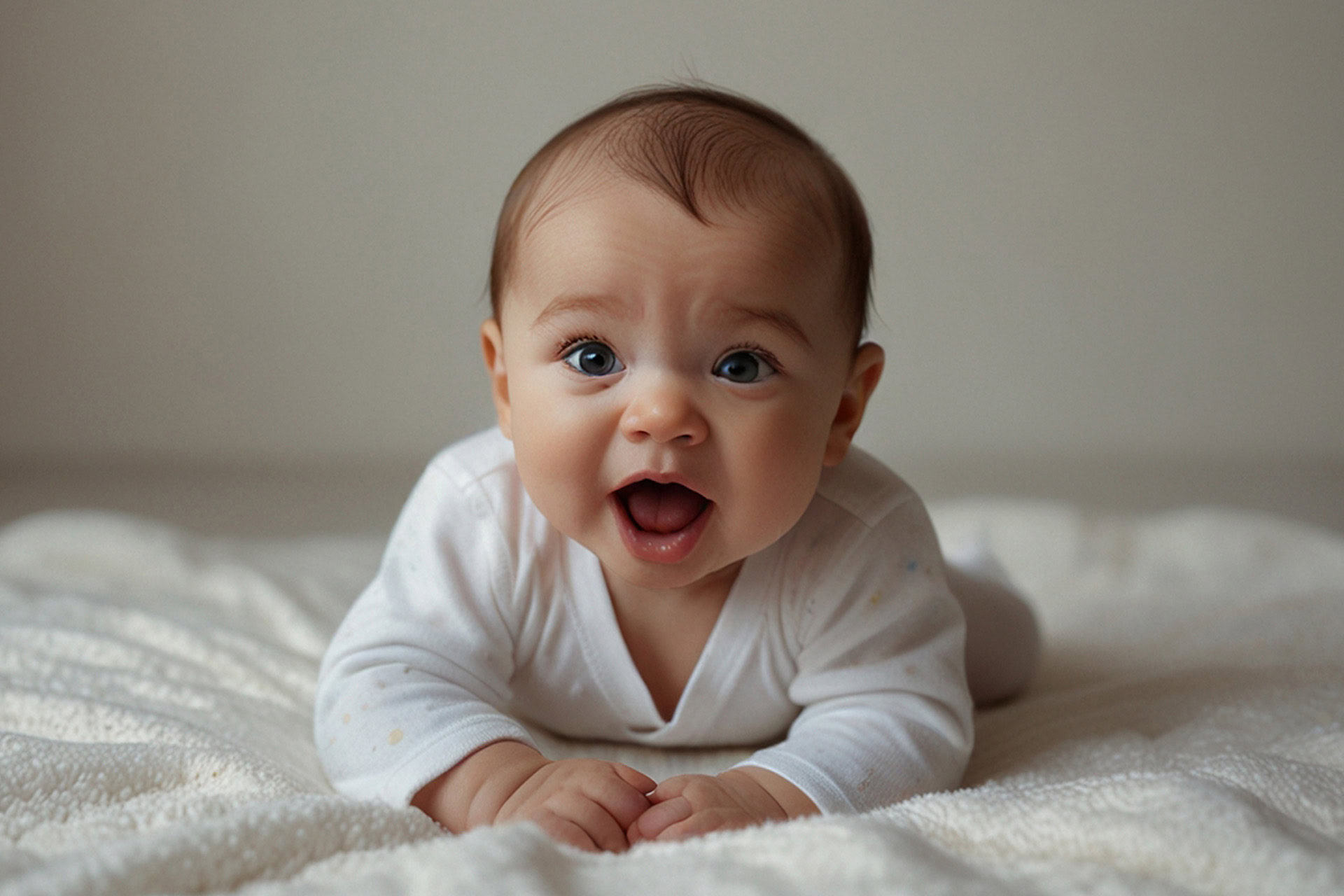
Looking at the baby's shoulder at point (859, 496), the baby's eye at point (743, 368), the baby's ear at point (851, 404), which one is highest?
the baby's eye at point (743, 368)

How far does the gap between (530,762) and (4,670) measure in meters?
0.53

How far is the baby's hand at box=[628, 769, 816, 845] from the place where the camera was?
0.77m

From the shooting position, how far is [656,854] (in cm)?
71

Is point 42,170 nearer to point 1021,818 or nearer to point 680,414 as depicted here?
point 680,414

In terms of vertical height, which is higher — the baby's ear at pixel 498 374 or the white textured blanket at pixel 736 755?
the baby's ear at pixel 498 374

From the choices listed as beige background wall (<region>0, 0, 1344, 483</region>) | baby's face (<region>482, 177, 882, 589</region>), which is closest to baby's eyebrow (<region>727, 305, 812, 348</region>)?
baby's face (<region>482, 177, 882, 589</region>)

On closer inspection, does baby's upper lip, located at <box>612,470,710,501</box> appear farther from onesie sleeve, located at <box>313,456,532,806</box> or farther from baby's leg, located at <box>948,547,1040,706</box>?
baby's leg, located at <box>948,547,1040,706</box>

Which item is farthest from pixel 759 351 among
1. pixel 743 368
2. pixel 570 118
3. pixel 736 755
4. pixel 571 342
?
pixel 570 118

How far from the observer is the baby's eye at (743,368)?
0.84 metres

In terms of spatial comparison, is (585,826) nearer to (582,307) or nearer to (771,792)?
(771,792)

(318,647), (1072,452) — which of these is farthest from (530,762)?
(1072,452)

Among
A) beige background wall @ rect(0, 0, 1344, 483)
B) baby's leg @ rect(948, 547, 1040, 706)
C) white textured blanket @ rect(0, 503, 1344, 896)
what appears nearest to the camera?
white textured blanket @ rect(0, 503, 1344, 896)

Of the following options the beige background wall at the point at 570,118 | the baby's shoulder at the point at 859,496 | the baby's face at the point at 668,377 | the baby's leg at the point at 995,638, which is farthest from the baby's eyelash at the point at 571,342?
the beige background wall at the point at 570,118

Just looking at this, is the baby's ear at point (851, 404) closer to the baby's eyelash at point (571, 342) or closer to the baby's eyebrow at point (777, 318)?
the baby's eyebrow at point (777, 318)
